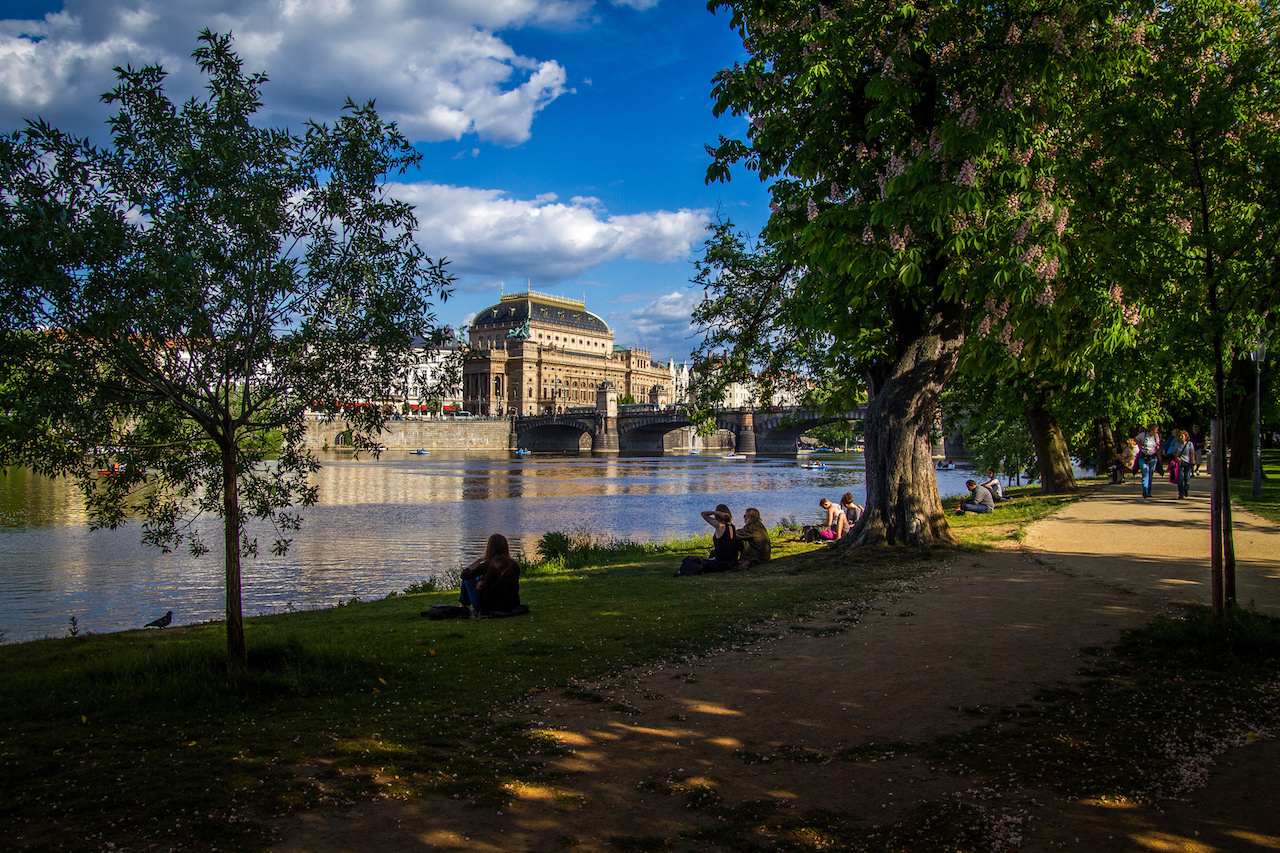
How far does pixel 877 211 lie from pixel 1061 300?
113 inches

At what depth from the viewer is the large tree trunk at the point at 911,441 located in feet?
51.1

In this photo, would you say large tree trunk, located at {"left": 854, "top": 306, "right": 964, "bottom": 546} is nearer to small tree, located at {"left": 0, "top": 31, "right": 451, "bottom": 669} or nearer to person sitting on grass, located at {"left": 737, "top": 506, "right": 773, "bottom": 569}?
person sitting on grass, located at {"left": 737, "top": 506, "right": 773, "bottom": 569}

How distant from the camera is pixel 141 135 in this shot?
8.15m

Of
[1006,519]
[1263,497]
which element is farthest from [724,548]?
[1263,497]

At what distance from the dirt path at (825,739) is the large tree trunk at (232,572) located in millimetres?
2787

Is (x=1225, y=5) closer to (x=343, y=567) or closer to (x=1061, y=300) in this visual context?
(x=1061, y=300)

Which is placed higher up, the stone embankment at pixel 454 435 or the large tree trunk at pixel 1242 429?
the stone embankment at pixel 454 435

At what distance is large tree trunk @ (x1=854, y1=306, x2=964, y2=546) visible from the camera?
1557 centimetres

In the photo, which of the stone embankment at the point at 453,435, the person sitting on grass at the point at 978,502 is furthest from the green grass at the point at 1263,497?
the stone embankment at the point at 453,435

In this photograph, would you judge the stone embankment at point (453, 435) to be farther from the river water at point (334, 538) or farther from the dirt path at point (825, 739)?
the dirt path at point (825, 739)

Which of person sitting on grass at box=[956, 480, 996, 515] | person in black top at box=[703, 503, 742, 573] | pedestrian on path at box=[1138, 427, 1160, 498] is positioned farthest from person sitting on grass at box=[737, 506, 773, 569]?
pedestrian on path at box=[1138, 427, 1160, 498]

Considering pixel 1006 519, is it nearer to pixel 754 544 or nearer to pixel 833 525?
pixel 833 525

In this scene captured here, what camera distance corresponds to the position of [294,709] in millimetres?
7234

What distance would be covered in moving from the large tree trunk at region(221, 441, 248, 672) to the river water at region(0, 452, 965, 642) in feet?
31.7
